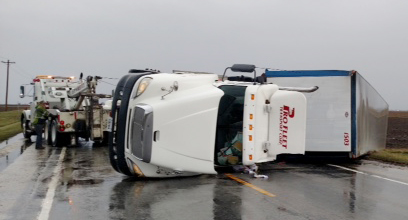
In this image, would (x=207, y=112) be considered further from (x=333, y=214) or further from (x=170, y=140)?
(x=333, y=214)

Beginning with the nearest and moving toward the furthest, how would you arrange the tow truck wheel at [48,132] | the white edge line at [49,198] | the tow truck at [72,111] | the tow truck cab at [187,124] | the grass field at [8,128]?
the white edge line at [49,198]
the tow truck cab at [187,124]
the tow truck at [72,111]
the tow truck wheel at [48,132]
the grass field at [8,128]

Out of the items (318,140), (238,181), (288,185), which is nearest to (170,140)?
(238,181)

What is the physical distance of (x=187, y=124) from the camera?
8.54 meters

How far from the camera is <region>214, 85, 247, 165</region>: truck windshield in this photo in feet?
31.9

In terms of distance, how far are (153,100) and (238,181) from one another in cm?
237

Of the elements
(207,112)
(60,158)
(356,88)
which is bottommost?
(60,158)

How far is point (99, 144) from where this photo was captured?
1772cm

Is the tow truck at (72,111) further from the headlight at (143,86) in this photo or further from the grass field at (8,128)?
the headlight at (143,86)

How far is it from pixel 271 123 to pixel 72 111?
9893 millimetres

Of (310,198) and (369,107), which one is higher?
(369,107)

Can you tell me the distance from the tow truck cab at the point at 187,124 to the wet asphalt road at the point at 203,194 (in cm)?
43

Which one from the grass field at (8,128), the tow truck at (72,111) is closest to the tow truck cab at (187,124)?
the tow truck at (72,111)

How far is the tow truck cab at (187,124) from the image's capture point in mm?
8352

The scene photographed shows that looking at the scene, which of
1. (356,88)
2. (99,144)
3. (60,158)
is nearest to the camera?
(356,88)
